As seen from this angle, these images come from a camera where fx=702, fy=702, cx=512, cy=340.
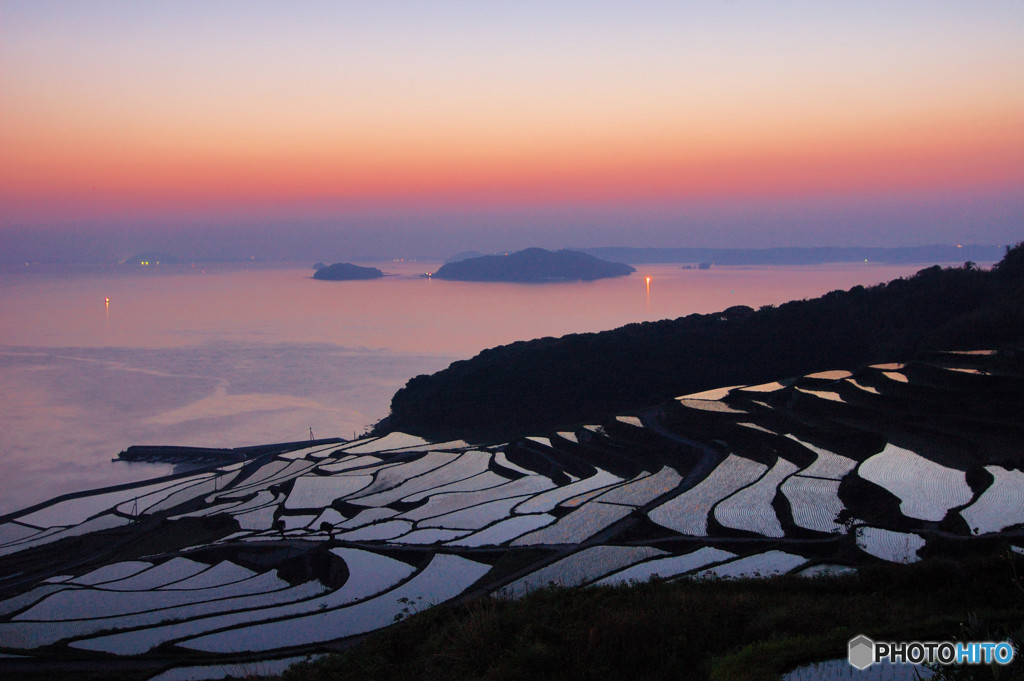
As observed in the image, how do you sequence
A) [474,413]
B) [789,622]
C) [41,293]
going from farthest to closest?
[41,293] < [474,413] < [789,622]

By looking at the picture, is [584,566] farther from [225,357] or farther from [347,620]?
[225,357]

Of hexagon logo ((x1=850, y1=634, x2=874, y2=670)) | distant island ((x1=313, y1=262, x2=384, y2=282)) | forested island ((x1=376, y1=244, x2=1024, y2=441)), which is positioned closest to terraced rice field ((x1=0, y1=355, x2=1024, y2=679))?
hexagon logo ((x1=850, y1=634, x2=874, y2=670))

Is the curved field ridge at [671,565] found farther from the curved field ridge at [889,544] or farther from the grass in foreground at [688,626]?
the grass in foreground at [688,626]

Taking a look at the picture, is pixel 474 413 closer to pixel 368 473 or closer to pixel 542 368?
pixel 542 368

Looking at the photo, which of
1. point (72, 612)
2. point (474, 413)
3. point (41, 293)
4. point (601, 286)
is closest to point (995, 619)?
point (72, 612)

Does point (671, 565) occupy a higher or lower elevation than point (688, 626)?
lower

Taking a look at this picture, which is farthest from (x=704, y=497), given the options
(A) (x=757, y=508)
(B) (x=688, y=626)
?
(B) (x=688, y=626)
